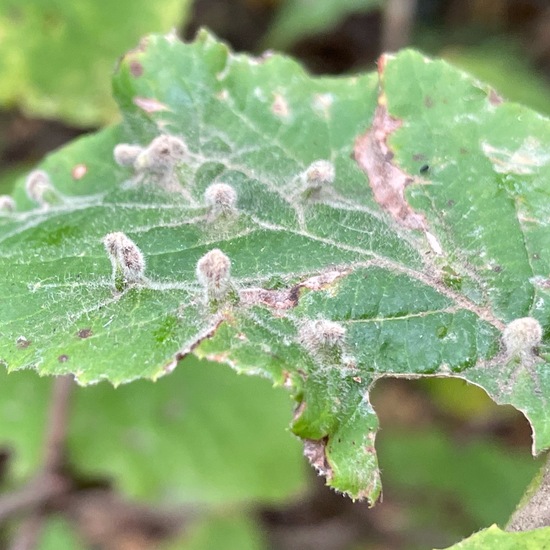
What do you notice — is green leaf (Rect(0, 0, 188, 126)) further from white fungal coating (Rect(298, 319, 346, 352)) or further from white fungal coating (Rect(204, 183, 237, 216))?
white fungal coating (Rect(298, 319, 346, 352))

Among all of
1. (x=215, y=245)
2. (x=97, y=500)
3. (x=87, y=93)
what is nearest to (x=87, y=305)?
(x=215, y=245)

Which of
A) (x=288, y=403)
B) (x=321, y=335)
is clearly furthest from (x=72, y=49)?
(x=321, y=335)

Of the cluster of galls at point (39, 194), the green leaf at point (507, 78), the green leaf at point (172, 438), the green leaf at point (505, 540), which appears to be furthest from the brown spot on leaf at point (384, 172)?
the green leaf at point (507, 78)

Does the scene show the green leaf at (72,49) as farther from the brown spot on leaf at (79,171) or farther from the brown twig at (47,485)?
the brown spot on leaf at (79,171)

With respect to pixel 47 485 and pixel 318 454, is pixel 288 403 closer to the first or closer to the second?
pixel 47 485

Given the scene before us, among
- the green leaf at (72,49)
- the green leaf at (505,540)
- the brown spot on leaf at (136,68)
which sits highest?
the green leaf at (72,49)

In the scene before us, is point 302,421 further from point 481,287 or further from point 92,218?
point 92,218

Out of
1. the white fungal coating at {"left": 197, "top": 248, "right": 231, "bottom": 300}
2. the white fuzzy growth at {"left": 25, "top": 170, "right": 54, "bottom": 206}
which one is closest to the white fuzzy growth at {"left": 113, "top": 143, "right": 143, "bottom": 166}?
the white fuzzy growth at {"left": 25, "top": 170, "right": 54, "bottom": 206}
